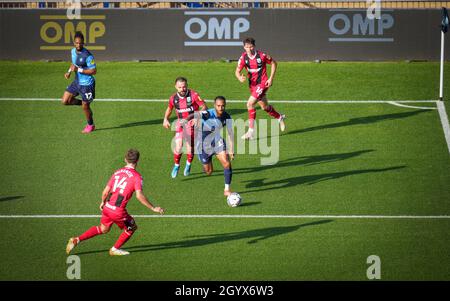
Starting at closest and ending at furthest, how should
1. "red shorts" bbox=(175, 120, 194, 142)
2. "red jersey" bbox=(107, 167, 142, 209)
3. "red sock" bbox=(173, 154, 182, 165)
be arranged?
"red jersey" bbox=(107, 167, 142, 209) < "red shorts" bbox=(175, 120, 194, 142) < "red sock" bbox=(173, 154, 182, 165)

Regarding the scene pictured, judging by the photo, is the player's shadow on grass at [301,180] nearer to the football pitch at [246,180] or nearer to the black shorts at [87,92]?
the football pitch at [246,180]

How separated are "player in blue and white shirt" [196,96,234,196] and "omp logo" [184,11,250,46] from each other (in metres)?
9.41

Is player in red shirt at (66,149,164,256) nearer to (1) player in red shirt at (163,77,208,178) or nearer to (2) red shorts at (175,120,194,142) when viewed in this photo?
(2) red shorts at (175,120,194,142)

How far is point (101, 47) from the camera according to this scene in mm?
28703

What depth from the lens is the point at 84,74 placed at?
23.0m

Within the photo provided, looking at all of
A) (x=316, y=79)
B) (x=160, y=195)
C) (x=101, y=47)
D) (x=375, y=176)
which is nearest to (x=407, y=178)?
(x=375, y=176)

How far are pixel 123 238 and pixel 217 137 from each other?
384 centimetres

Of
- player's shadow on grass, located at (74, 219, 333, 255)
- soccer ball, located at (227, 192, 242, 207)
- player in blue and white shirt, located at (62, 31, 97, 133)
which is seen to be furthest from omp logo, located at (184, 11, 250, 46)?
player's shadow on grass, located at (74, 219, 333, 255)

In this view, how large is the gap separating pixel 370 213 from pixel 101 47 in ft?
43.8

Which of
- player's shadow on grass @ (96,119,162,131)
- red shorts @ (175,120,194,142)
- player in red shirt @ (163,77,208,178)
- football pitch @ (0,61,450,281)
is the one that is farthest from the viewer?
player's shadow on grass @ (96,119,162,131)

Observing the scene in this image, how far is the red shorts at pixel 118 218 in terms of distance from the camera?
15430 millimetres

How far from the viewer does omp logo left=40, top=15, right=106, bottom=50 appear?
28.3 m

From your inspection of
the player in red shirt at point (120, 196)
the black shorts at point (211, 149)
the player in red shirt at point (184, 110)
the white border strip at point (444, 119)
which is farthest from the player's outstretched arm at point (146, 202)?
the white border strip at point (444, 119)

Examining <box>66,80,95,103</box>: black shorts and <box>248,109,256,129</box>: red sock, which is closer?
<box>248,109,256,129</box>: red sock
